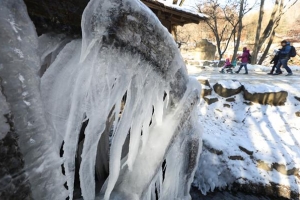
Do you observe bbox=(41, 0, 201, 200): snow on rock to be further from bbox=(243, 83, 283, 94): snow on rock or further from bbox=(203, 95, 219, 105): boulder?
bbox=(243, 83, 283, 94): snow on rock

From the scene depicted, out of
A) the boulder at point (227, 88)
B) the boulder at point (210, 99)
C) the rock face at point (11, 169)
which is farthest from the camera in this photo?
the boulder at point (227, 88)

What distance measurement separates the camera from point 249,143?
19.2 ft

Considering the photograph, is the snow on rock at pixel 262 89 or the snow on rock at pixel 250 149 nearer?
the snow on rock at pixel 250 149

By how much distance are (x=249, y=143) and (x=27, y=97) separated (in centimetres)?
609

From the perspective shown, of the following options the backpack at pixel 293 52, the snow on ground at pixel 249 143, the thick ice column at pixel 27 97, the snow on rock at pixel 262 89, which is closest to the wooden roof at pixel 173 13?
the snow on ground at pixel 249 143

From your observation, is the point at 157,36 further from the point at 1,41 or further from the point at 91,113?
the point at 1,41

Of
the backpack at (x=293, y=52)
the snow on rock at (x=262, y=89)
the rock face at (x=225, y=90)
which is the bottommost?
the rock face at (x=225, y=90)

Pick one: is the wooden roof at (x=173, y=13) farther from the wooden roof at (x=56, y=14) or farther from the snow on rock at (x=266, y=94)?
the wooden roof at (x=56, y=14)

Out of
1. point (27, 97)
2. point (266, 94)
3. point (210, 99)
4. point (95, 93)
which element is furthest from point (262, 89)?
point (27, 97)

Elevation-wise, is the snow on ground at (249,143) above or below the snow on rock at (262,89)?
below

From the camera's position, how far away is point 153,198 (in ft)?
7.97

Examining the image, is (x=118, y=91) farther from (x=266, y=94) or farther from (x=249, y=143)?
(x=266, y=94)

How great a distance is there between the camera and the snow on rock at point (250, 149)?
4.83 metres

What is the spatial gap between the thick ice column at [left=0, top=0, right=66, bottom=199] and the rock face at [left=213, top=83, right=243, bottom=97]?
284 inches
